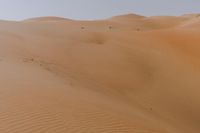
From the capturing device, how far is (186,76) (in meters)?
12.3

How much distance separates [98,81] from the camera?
32.0ft

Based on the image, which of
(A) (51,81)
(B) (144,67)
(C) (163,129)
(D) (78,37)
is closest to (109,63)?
(B) (144,67)

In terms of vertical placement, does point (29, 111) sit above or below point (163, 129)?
above

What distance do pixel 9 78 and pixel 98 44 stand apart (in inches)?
264

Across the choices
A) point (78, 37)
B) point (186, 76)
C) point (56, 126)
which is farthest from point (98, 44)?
point (56, 126)

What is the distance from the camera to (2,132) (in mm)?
4977

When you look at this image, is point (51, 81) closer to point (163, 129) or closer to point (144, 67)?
point (163, 129)

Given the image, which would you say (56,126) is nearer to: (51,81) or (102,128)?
(102,128)

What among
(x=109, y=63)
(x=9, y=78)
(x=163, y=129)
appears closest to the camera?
(x=163, y=129)

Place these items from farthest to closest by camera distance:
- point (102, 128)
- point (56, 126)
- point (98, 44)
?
1. point (98, 44)
2. point (102, 128)
3. point (56, 126)

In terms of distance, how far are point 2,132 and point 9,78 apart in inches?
94.8

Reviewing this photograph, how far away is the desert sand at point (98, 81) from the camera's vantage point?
5797mm

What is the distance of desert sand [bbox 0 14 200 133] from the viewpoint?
19.0 feet

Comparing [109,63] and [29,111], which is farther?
[109,63]
